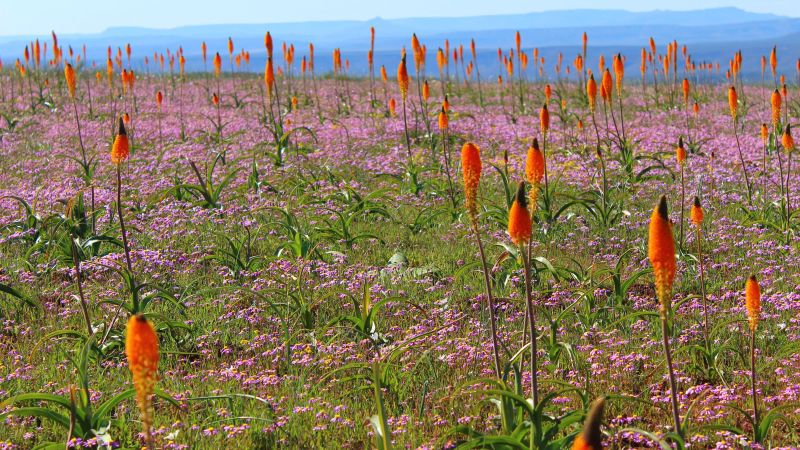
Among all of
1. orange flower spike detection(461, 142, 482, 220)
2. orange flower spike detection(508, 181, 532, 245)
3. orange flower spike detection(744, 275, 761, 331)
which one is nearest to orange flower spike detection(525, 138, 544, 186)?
orange flower spike detection(461, 142, 482, 220)

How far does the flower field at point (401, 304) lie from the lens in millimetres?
3590

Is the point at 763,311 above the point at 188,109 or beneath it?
beneath

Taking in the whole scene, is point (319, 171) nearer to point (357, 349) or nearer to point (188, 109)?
point (357, 349)

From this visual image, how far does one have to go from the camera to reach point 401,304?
222 inches

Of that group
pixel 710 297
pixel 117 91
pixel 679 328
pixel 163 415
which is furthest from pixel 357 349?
pixel 117 91

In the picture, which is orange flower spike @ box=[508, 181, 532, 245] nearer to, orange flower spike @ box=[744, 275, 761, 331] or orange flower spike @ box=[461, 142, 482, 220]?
orange flower spike @ box=[461, 142, 482, 220]

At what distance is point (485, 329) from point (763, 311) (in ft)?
6.53

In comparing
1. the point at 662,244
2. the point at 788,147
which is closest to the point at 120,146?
the point at 662,244

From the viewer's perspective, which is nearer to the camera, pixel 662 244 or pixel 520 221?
pixel 662 244

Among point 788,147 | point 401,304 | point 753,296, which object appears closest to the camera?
point 753,296

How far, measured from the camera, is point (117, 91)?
19.0 meters

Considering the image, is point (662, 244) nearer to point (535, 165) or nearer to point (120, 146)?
point (535, 165)

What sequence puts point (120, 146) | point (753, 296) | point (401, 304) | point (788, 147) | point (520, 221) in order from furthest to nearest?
point (788, 147) < point (401, 304) < point (120, 146) < point (753, 296) < point (520, 221)

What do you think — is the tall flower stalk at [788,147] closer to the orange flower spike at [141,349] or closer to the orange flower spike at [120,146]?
the orange flower spike at [120,146]
